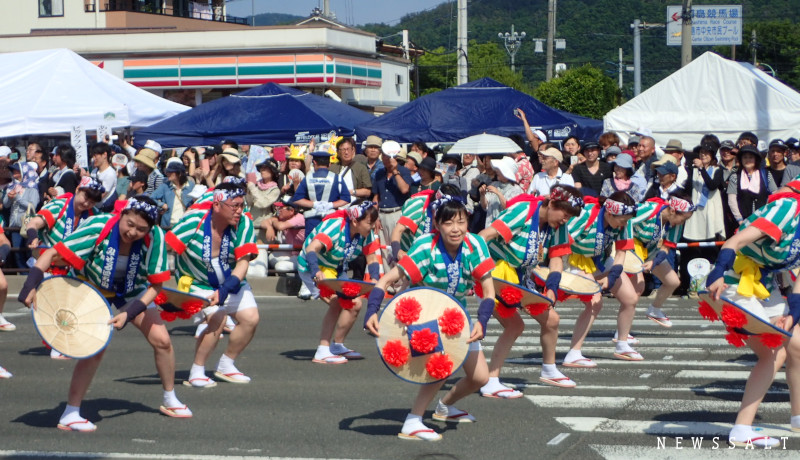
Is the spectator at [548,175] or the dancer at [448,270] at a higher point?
the spectator at [548,175]

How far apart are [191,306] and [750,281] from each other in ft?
13.6

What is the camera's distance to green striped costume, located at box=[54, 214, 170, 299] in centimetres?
731

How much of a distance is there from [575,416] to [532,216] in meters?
1.54

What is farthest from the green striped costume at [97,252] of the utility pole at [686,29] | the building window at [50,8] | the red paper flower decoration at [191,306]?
the building window at [50,8]

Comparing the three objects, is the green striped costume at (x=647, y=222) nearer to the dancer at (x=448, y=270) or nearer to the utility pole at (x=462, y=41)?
the dancer at (x=448, y=270)

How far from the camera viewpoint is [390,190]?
15016 millimetres

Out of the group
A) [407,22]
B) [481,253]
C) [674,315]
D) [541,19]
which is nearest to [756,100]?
[674,315]

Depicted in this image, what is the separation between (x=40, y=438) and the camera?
24.0 feet

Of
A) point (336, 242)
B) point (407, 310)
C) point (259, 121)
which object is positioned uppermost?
point (259, 121)

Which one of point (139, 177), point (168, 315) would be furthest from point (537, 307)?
point (139, 177)

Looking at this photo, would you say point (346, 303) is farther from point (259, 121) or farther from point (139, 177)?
point (259, 121)

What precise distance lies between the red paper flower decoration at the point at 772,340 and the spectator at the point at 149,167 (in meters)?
10.3

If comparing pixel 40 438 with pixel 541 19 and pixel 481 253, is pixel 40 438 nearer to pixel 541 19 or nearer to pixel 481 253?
pixel 481 253

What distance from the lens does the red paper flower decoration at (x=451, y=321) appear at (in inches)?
258
